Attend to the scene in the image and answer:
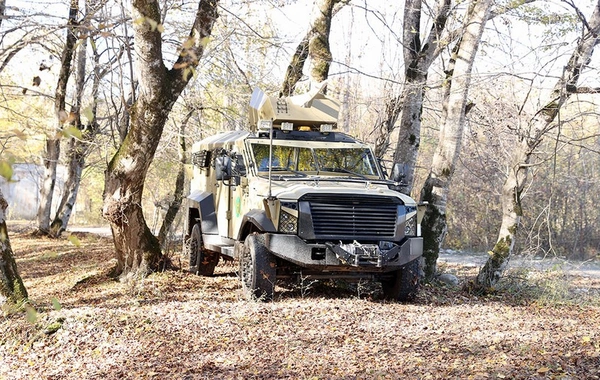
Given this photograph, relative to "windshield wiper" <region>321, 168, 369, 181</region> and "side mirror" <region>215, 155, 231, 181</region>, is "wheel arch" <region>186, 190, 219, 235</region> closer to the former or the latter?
"side mirror" <region>215, 155, 231, 181</region>

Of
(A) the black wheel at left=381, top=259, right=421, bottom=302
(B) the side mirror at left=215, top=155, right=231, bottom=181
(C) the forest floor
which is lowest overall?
(C) the forest floor

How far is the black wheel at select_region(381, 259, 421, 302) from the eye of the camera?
935 centimetres

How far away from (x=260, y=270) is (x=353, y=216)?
1391 mm

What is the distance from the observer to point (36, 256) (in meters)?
17.8

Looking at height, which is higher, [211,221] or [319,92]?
[319,92]

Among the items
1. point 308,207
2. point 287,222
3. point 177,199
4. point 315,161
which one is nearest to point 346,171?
point 315,161

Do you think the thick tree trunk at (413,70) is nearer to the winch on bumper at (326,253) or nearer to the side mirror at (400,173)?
the side mirror at (400,173)

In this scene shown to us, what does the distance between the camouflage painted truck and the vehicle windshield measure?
15 millimetres

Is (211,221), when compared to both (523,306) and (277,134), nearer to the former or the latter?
(277,134)

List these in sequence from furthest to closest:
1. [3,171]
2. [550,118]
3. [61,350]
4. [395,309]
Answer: [550,118] < [395,309] < [61,350] < [3,171]

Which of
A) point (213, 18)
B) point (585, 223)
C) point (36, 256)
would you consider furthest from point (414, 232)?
point (585, 223)

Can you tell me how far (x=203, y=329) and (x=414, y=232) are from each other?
11.0 feet

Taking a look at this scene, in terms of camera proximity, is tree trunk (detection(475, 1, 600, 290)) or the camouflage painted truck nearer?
the camouflage painted truck

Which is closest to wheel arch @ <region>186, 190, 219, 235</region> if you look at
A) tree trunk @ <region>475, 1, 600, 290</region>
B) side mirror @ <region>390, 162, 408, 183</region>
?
side mirror @ <region>390, 162, 408, 183</region>
